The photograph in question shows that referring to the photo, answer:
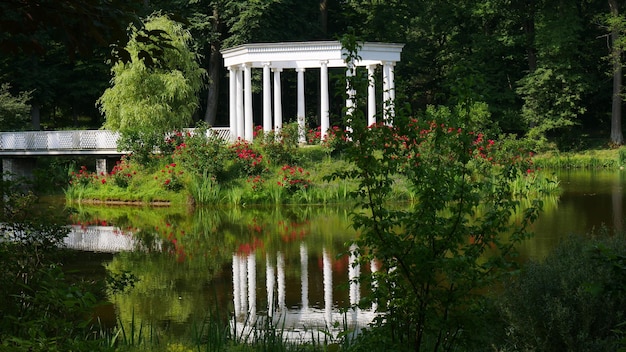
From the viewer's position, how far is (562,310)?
6.76 metres

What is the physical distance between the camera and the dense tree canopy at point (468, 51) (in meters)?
41.8

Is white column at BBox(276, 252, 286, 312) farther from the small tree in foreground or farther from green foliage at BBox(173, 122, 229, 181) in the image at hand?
green foliage at BBox(173, 122, 229, 181)

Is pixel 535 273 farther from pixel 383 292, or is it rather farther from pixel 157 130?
pixel 157 130

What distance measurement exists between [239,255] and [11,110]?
21831 millimetres

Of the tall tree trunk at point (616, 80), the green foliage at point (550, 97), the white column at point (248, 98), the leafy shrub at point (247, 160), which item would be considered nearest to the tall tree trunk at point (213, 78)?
the white column at point (248, 98)

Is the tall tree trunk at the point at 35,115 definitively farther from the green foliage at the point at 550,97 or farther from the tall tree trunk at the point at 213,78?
the green foliage at the point at 550,97

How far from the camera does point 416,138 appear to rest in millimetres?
6957

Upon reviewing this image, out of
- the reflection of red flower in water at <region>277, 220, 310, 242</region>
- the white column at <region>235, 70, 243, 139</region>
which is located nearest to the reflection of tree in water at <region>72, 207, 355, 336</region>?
the reflection of red flower in water at <region>277, 220, 310, 242</region>

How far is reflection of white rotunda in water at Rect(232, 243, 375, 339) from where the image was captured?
10438 millimetres

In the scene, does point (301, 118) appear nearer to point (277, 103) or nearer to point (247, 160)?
point (277, 103)

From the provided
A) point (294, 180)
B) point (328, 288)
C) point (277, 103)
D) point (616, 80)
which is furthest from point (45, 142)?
point (616, 80)

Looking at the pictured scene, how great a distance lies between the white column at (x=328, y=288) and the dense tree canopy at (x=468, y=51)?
78.8 ft

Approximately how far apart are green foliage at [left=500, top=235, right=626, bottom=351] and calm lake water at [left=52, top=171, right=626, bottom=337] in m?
1.53

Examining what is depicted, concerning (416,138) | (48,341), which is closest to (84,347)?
(48,341)
